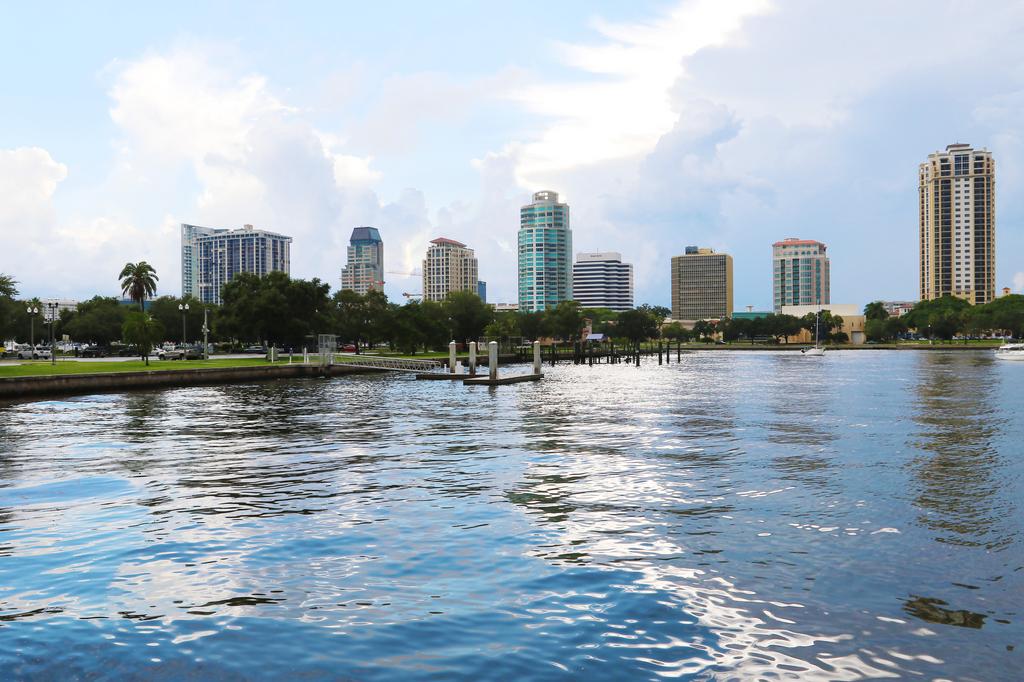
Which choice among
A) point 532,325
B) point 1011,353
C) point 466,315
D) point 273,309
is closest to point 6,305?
point 273,309

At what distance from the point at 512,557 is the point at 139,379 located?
56.3 metres

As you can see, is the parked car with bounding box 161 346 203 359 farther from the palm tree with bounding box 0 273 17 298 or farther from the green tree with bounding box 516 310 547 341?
the green tree with bounding box 516 310 547 341

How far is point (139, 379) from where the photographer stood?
61.7 m

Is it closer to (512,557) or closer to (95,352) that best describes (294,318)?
(95,352)

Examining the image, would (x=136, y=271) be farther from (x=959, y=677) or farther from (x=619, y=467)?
(x=959, y=677)

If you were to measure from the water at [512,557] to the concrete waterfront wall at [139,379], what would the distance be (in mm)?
23862

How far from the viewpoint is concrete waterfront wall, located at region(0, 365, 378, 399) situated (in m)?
52.2

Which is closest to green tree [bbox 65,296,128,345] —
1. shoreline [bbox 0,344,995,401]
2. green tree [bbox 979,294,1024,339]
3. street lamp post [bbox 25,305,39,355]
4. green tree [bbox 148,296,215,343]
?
green tree [bbox 148,296,215,343]

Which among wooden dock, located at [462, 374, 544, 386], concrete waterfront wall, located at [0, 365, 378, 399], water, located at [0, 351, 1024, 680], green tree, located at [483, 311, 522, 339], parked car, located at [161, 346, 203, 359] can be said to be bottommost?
water, located at [0, 351, 1024, 680]

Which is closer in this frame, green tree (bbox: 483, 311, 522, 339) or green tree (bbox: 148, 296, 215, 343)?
green tree (bbox: 148, 296, 215, 343)

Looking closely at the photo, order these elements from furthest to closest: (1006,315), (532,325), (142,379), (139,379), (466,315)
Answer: (532,325), (1006,315), (466,315), (142,379), (139,379)

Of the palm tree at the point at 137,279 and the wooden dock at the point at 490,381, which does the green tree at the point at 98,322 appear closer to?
the palm tree at the point at 137,279

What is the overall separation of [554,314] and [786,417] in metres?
157

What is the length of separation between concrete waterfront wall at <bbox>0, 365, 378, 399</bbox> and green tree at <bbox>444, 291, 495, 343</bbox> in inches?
2616
